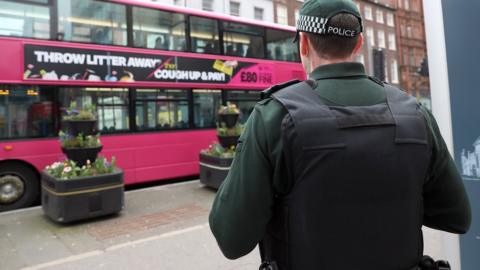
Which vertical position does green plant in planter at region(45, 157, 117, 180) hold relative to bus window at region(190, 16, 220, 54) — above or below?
below

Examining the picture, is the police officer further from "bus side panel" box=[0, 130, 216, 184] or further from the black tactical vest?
"bus side panel" box=[0, 130, 216, 184]

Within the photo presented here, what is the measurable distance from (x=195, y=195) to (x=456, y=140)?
20.2 feet

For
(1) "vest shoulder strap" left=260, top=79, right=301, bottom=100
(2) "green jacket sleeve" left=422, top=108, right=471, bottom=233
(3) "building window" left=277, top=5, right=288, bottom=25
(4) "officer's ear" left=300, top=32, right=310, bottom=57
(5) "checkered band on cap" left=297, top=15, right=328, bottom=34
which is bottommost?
(2) "green jacket sleeve" left=422, top=108, right=471, bottom=233

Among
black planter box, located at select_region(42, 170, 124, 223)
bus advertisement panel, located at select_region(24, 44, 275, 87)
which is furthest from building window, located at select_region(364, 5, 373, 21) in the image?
black planter box, located at select_region(42, 170, 124, 223)

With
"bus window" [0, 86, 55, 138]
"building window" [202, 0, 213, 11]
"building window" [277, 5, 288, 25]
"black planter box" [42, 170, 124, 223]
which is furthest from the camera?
"building window" [277, 5, 288, 25]

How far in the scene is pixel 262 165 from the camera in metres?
1.35

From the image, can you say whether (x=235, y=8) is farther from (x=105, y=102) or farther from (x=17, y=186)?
(x=17, y=186)

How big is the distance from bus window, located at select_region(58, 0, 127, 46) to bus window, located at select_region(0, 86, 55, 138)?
1.35 meters

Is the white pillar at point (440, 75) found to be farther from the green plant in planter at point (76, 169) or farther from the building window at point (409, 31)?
the building window at point (409, 31)

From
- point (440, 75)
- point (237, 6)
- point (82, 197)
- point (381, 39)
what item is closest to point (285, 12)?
point (237, 6)

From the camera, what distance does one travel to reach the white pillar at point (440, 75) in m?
2.73

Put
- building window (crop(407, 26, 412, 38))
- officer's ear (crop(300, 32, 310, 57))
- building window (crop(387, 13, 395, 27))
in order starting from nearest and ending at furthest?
officer's ear (crop(300, 32, 310, 57))
building window (crop(387, 13, 395, 27))
building window (crop(407, 26, 412, 38))

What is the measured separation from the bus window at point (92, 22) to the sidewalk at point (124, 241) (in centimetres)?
376

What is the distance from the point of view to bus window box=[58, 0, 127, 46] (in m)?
8.29
